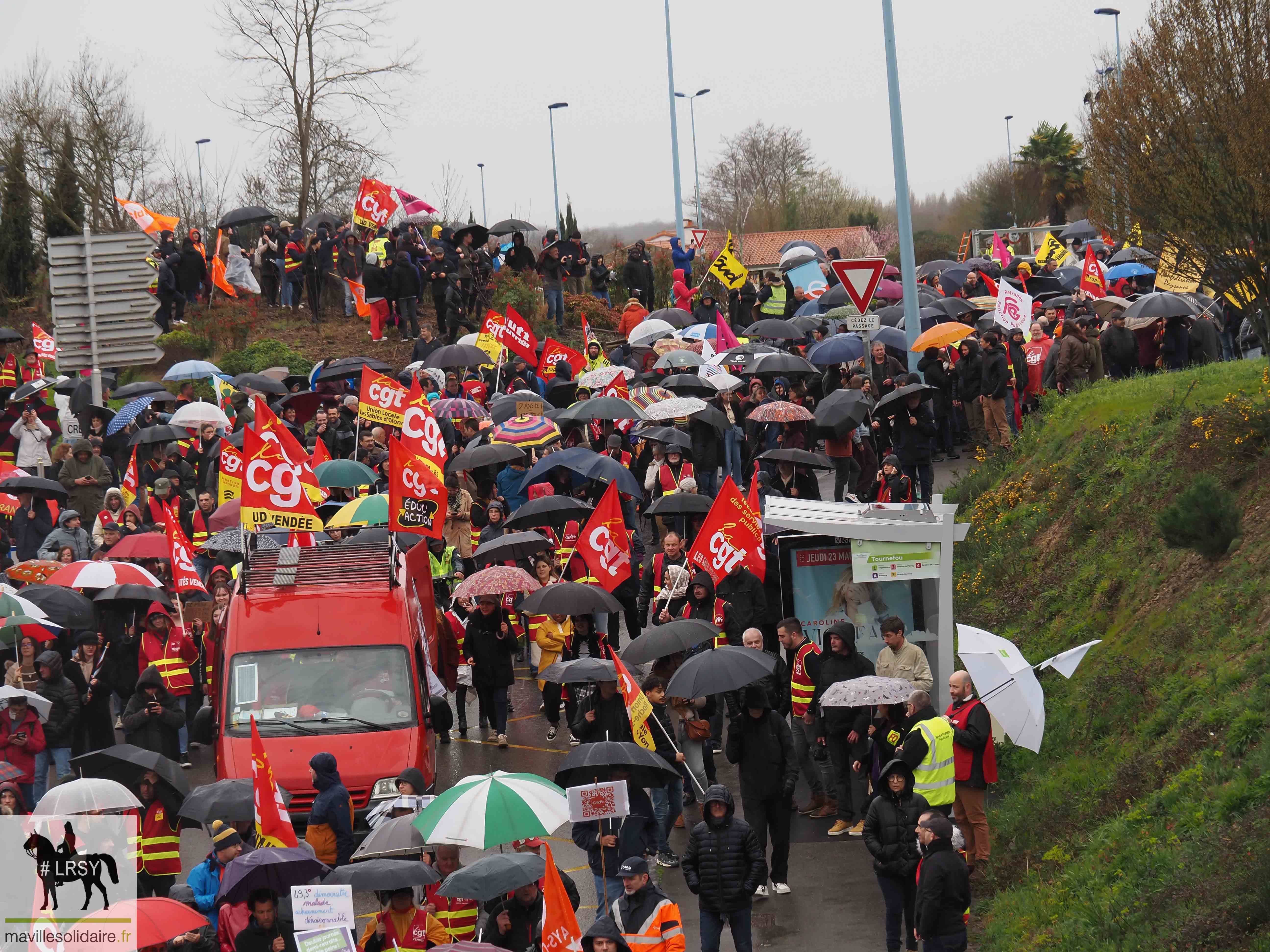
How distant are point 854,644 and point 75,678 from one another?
7.90m

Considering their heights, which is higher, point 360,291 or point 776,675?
point 360,291

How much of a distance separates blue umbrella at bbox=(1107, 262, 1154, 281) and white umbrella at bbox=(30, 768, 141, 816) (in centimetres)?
2324

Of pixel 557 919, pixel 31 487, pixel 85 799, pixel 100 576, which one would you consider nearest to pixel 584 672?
pixel 85 799

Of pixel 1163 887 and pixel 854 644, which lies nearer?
pixel 1163 887

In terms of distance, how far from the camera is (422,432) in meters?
20.1

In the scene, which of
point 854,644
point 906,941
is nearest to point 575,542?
point 854,644

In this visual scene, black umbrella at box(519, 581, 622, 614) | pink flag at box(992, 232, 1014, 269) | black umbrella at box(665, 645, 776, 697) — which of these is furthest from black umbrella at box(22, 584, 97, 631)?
pink flag at box(992, 232, 1014, 269)

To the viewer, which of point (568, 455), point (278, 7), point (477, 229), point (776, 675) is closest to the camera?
point (776, 675)

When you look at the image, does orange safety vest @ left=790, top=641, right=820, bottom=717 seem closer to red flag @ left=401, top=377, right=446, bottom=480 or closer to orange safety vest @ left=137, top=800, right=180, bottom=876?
orange safety vest @ left=137, top=800, right=180, bottom=876

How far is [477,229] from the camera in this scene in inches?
1462

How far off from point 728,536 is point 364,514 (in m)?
5.74

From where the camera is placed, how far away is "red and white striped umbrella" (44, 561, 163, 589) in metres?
17.3

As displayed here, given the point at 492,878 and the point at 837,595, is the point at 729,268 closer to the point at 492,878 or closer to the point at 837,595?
the point at 837,595

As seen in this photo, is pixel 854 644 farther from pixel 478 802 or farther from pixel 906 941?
pixel 478 802
